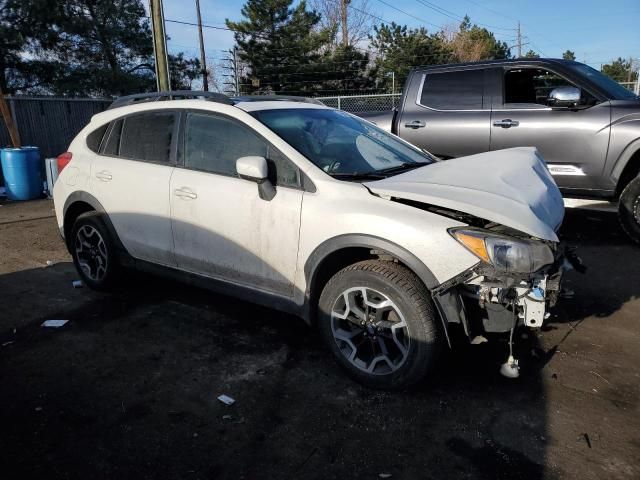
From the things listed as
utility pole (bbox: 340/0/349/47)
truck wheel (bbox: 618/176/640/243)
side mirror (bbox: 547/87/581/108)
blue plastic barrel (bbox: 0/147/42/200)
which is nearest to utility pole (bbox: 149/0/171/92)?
blue plastic barrel (bbox: 0/147/42/200)

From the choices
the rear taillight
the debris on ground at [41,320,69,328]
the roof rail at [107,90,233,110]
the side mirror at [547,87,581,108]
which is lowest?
the debris on ground at [41,320,69,328]

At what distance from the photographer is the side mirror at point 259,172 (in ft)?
10.3

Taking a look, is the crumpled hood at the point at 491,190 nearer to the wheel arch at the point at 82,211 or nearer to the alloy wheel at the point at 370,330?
the alloy wheel at the point at 370,330

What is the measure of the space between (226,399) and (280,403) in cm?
33

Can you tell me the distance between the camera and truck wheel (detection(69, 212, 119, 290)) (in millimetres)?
4449

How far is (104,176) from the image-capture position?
170 inches

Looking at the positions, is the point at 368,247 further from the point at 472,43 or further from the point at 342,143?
the point at 472,43

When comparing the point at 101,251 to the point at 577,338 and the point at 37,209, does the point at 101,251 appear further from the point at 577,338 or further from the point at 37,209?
the point at 37,209

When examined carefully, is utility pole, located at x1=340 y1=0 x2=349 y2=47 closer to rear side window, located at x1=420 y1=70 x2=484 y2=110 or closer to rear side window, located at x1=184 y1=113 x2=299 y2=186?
rear side window, located at x1=420 y1=70 x2=484 y2=110

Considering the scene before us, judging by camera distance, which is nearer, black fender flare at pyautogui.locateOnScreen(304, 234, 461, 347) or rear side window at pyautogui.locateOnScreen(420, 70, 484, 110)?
black fender flare at pyautogui.locateOnScreen(304, 234, 461, 347)

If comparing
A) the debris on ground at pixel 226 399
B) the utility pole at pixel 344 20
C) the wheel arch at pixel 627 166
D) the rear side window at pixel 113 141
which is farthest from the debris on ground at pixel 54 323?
the utility pole at pixel 344 20

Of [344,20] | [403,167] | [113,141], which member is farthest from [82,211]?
[344,20]

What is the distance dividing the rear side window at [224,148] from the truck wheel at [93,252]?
1237 mm

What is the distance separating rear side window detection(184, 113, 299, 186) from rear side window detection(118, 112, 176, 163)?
0.73ft
